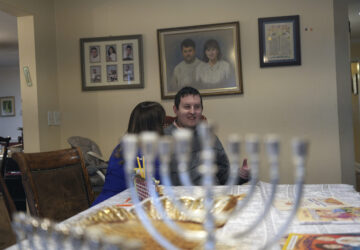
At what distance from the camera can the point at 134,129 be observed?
1905 millimetres

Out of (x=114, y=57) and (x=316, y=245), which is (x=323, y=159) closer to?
(x=114, y=57)

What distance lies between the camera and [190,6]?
3.46 m

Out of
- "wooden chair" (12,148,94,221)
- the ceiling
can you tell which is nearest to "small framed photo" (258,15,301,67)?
the ceiling

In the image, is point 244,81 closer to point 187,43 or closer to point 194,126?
point 187,43

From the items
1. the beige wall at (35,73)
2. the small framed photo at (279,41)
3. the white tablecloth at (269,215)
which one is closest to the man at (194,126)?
the white tablecloth at (269,215)

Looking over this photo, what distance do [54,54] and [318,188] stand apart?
285 cm

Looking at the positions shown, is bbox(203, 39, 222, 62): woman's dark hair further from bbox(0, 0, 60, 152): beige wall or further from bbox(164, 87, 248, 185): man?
bbox(0, 0, 60, 152): beige wall

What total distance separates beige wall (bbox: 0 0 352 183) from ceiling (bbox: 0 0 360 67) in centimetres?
187

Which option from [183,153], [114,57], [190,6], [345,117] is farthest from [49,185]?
[345,117]

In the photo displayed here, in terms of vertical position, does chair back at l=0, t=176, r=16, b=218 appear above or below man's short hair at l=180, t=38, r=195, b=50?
below

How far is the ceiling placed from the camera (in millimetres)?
5161

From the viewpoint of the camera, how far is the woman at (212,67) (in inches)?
132

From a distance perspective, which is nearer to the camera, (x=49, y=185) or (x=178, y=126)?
(x=49, y=185)

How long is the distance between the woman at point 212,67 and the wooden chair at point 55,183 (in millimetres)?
1741
